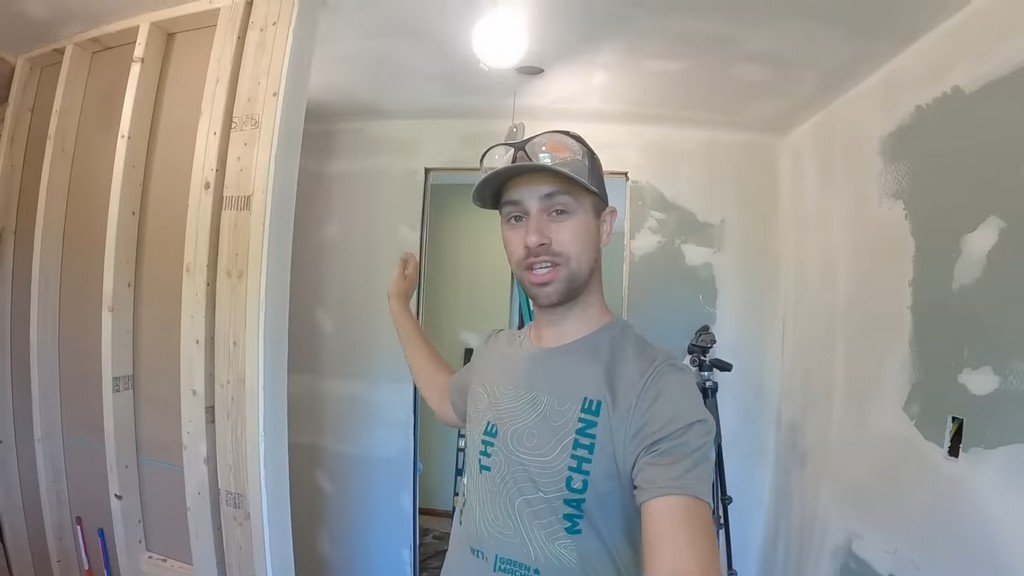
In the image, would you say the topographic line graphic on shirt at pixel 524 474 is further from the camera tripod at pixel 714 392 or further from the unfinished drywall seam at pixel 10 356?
the unfinished drywall seam at pixel 10 356

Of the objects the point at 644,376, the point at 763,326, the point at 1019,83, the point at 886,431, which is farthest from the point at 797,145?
the point at 644,376

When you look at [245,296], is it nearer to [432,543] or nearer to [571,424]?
[571,424]

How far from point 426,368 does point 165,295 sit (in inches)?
35.0

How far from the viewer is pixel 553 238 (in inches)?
37.4

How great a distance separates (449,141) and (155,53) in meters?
1.29

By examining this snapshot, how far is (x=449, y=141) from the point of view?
267cm

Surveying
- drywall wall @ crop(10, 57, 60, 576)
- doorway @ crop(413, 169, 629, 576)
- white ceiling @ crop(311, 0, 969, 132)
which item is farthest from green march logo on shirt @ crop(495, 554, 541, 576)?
drywall wall @ crop(10, 57, 60, 576)

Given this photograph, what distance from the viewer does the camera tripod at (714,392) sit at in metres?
2.17

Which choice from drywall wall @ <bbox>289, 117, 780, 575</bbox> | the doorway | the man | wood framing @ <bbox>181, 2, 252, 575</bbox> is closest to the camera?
the man

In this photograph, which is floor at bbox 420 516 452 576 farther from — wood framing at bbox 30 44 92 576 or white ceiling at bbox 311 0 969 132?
white ceiling at bbox 311 0 969 132

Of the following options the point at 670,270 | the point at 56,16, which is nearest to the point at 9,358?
the point at 56,16

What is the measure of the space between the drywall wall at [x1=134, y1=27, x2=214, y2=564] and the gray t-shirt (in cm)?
110

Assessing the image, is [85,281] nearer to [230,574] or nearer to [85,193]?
[85,193]

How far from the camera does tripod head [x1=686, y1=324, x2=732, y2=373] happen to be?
222 cm
